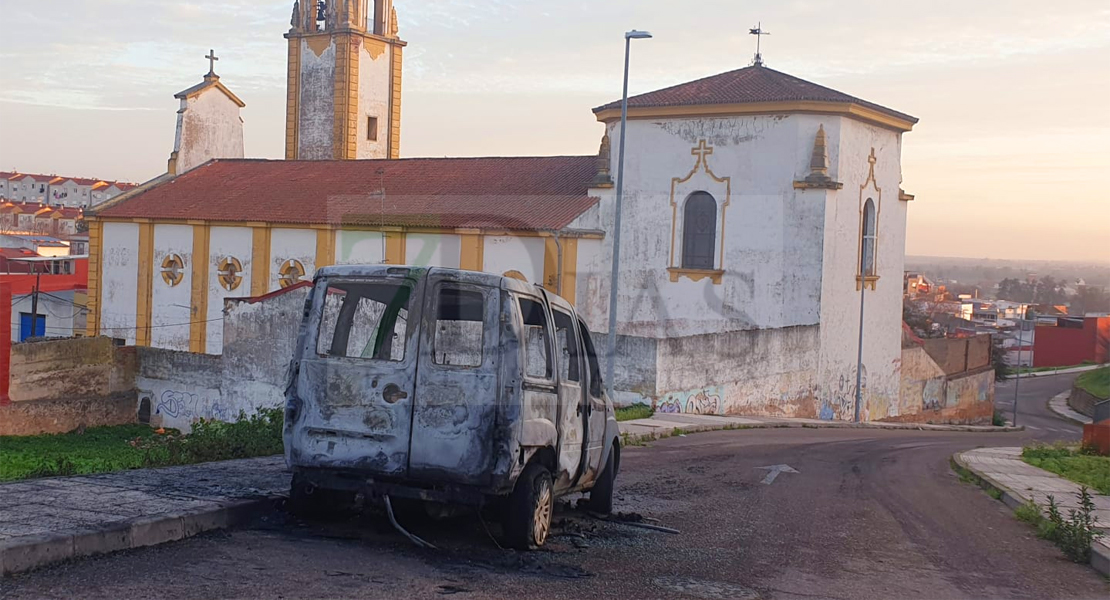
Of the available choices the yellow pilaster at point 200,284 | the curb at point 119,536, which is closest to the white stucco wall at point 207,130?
the yellow pilaster at point 200,284

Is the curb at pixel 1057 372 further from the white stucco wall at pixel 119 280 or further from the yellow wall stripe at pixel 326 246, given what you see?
the white stucco wall at pixel 119 280

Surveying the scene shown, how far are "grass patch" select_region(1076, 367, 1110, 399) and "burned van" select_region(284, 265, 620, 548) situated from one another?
166 feet

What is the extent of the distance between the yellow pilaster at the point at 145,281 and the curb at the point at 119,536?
34.1 meters

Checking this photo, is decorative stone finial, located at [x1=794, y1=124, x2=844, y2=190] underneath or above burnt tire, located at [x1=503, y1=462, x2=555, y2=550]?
above

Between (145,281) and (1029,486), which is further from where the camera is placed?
(145,281)

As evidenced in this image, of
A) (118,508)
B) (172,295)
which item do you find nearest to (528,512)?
(118,508)

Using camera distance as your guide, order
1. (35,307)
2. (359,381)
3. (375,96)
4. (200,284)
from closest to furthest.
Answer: (359,381)
(200,284)
(35,307)
(375,96)

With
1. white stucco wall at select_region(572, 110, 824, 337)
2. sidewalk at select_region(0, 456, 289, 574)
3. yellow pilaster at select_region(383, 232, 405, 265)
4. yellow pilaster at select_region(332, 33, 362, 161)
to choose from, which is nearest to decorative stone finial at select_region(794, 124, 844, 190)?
white stucco wall at select_region(572, 110, 824, 337)

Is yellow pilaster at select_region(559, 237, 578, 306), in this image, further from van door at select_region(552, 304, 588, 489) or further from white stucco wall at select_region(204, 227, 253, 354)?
van door at select_region(552, 304, 588, 489)

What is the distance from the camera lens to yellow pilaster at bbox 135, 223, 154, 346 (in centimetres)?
3928

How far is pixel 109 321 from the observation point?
132 feet

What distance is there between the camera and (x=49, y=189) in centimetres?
12669

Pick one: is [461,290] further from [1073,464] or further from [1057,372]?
[1057,372]

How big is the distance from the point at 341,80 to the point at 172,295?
11840 millimetres
